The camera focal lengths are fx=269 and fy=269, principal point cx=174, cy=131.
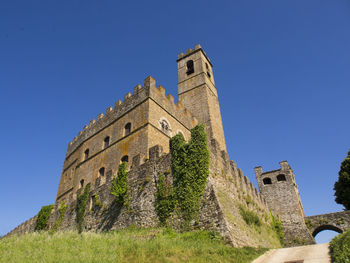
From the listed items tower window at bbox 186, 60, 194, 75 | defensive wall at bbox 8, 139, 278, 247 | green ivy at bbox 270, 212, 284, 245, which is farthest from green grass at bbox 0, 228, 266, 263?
tower window at bbox 186, 60, 194, 75

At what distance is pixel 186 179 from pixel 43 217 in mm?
14588

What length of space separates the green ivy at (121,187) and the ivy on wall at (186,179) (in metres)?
2.38

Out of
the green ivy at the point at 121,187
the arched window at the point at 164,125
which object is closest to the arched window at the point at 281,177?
the arched window at the point at 164,125

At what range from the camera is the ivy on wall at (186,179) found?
1113 cm

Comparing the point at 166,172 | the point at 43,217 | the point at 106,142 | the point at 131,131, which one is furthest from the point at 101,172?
the point at 166,172

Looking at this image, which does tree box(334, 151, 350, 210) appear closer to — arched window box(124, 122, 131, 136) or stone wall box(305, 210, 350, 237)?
stone wall box(305, 210, 350, 237)

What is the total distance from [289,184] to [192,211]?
1762 cm

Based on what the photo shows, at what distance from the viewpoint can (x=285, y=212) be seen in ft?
77.9

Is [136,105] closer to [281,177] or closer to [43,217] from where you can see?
[43,217]

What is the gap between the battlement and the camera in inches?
815

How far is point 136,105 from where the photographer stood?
816 inches

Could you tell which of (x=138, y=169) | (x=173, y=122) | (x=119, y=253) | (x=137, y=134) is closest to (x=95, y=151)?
(x=137, y=134)

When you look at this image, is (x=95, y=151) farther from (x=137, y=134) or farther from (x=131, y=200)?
(x=131, y=200)

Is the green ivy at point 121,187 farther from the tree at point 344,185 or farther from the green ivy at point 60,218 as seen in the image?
the tree at point 344,185
